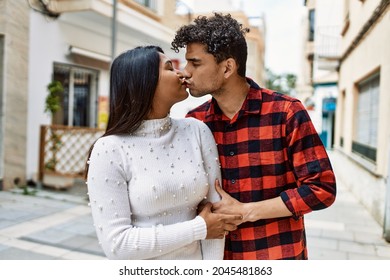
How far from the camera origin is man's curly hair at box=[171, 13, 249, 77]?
3.79 ft

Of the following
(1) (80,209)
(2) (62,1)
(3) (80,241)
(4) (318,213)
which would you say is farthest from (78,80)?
(4) (318,213)

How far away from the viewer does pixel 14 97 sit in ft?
13.0

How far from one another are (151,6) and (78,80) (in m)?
1.72

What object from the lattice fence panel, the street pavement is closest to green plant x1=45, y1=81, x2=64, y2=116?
the lattice fence panel

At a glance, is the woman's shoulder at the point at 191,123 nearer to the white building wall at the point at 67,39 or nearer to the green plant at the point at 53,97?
the white building wall at the point at 67,39

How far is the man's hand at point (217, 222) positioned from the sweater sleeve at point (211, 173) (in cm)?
5

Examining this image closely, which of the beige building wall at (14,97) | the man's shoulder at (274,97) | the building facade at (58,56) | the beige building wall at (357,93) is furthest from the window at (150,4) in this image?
the man's shoulder at (274,97)

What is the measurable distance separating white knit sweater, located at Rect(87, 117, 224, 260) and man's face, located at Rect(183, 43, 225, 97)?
14 cm

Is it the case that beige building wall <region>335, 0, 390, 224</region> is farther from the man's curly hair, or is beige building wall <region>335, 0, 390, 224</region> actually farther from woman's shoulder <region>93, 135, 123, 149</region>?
woman's shoulder <region>93, 135, 123, 149</region>

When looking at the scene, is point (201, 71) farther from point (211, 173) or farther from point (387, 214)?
point (387, 214)

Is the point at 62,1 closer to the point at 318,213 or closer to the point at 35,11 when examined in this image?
the point at 35,11

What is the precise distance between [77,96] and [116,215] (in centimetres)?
465

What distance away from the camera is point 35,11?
387cm

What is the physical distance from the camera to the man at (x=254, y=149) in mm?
1092
